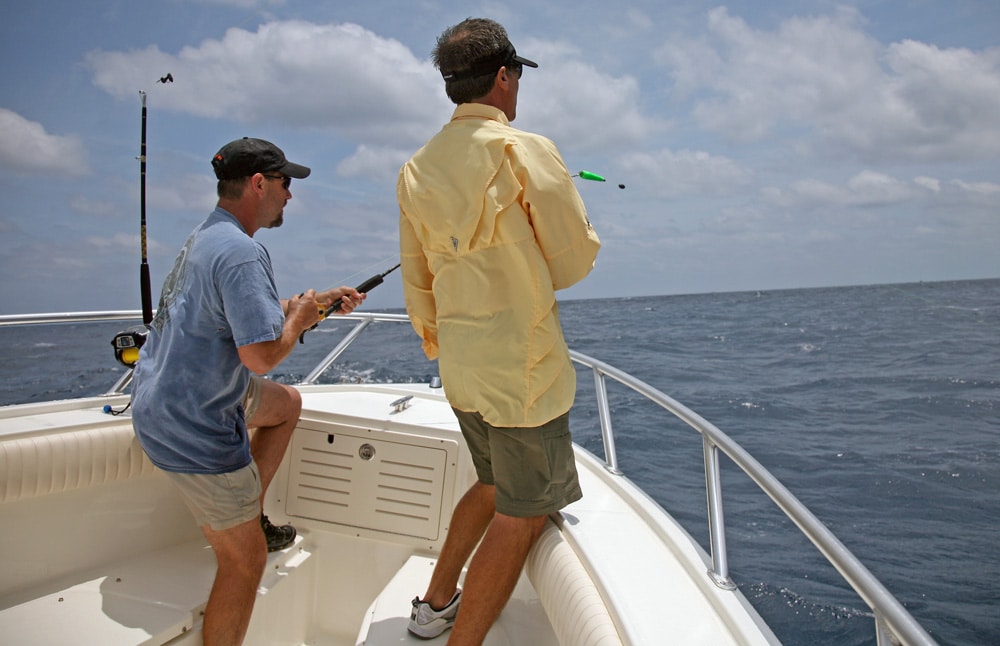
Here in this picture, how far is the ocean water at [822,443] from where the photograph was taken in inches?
172

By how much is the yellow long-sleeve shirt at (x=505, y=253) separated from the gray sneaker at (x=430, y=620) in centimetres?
70

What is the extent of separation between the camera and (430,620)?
1.83 metres

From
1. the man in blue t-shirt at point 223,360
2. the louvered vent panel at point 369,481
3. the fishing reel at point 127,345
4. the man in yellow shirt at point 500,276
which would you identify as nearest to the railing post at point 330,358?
the louvered vent panel at point 369,481

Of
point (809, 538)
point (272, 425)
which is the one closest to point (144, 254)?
point (272, 425)

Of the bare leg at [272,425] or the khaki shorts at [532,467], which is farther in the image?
the bare leg at [272,425]

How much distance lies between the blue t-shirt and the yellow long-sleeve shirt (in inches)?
21.6

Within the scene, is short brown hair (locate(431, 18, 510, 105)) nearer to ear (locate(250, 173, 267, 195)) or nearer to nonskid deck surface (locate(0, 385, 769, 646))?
ear (locate(250, 173, 267, 195))

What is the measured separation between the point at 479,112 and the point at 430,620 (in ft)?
4.46

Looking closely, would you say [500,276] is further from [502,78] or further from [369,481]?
[369,481]

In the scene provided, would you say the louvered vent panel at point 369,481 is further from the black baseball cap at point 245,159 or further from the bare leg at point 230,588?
the black baseball cap at point 245,159

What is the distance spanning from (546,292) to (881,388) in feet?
39.6

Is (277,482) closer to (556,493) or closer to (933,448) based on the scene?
(556,493)

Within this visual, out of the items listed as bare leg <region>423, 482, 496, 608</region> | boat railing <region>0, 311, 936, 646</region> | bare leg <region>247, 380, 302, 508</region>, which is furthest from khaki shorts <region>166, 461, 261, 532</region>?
boat railing <region>0, 311, 936, 646</region>

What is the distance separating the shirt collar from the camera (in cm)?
152
